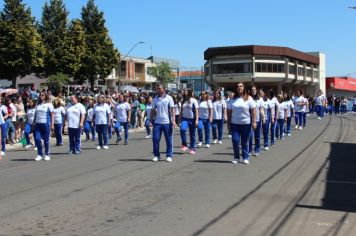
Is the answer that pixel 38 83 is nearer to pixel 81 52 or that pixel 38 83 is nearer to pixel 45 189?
pixel 81 52

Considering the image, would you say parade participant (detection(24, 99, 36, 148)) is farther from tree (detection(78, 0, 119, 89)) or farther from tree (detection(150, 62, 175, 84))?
tree (detection(150, 62, 175, 84))

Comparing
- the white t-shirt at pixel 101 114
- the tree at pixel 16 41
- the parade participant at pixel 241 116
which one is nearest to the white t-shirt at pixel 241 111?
the parade participant at pixel 241 116

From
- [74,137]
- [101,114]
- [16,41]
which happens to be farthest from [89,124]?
[16,41]

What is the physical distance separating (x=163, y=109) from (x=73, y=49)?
42.7 m

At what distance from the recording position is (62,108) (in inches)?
733

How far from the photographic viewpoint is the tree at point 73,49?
53438 mm

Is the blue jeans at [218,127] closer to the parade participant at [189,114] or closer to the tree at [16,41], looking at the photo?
the parade participant at [189,114]

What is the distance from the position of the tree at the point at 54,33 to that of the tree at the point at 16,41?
7.78 metres

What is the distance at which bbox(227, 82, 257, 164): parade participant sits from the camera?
480 inches

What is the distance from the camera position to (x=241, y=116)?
40.0 ft

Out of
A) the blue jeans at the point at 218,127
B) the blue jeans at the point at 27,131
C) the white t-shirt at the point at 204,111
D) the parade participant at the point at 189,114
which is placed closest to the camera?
the parade participant at the point at 189,114

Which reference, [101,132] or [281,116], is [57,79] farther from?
[281,116]

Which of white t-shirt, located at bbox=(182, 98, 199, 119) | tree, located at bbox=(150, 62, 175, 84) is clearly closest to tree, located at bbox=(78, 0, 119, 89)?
tree, located at bbox=(150, 62, 175, 84)

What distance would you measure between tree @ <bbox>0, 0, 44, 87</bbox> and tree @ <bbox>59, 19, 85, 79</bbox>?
798cm
